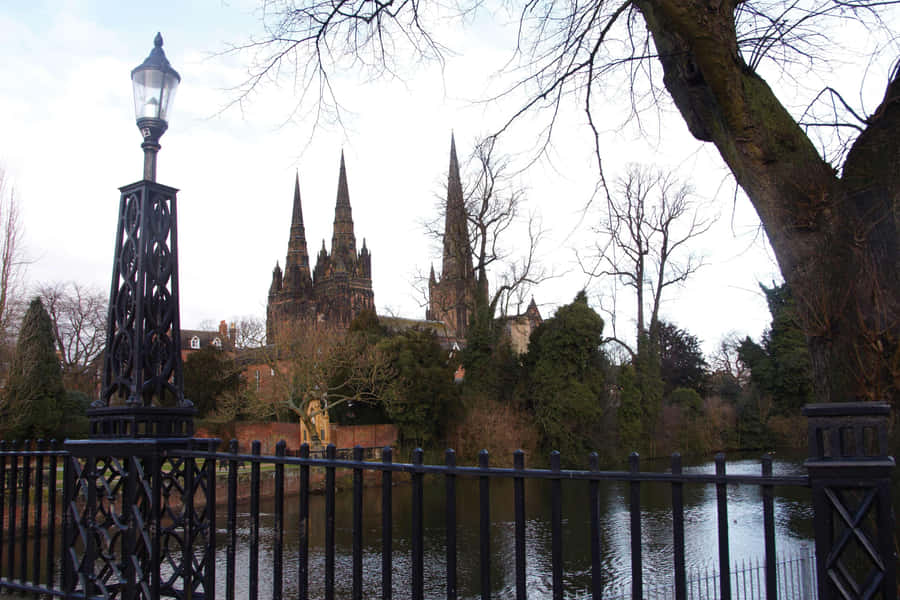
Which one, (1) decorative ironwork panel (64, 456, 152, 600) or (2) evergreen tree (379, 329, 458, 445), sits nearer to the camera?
(1) decorative ironwork panel (64, 456, 152, 600)

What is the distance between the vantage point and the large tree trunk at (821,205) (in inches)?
157

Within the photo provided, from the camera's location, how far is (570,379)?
101ft

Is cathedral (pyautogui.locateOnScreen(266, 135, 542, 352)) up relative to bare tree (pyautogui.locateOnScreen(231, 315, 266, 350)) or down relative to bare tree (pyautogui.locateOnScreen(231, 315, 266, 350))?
up

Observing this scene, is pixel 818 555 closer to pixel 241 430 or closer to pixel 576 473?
pixel 576 473

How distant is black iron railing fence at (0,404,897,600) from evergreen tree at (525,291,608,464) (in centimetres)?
2670

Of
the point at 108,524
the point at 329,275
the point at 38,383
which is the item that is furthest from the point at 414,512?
the point at 329,275

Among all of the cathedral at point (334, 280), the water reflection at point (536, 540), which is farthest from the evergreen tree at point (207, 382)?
the cathedral at point (334, 280)

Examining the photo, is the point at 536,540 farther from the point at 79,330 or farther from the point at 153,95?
the point at 79,330

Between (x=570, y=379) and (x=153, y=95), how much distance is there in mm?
27798

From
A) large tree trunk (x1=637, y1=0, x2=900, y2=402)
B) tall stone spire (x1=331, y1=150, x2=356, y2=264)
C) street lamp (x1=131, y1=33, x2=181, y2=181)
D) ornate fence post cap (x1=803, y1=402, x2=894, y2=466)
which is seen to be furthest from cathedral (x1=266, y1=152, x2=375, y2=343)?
ornate fence post cap (x1=803, y1=402, x2=894, y2=466)

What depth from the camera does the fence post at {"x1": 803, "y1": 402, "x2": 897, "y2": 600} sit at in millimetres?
2223

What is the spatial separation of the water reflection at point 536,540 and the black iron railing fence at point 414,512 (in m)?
8.30

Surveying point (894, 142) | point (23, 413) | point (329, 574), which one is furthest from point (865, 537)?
point (23, 413)

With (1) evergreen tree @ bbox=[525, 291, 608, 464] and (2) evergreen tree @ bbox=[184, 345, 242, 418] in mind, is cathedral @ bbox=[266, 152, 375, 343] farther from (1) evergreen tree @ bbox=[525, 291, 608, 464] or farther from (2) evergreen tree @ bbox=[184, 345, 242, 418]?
(1) evergreen tree @ bbox=[525, 291, 608, 464]
